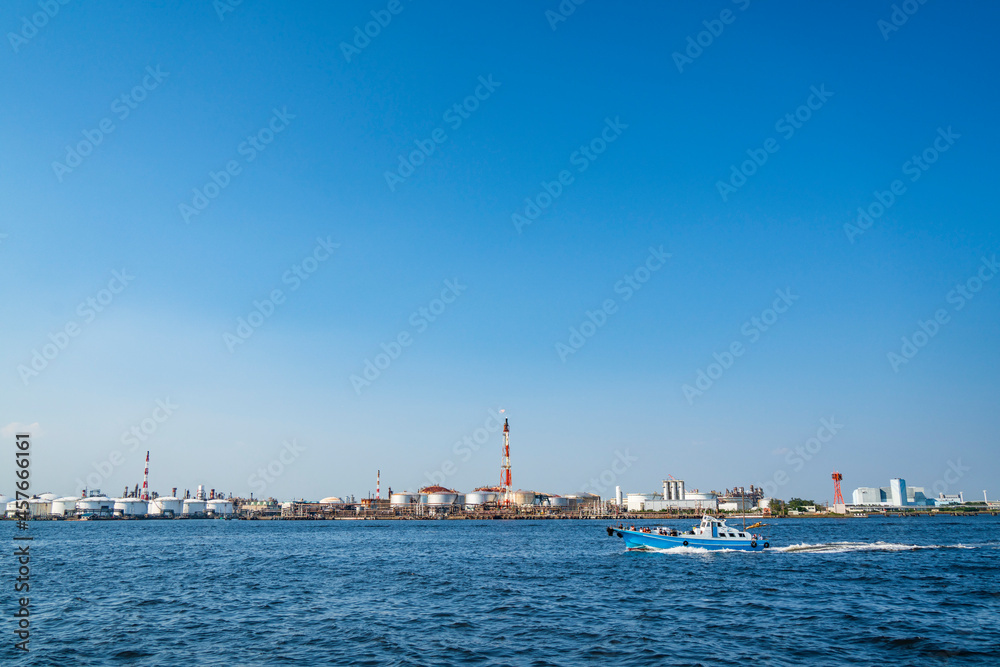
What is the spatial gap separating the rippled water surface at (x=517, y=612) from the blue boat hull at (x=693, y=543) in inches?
244

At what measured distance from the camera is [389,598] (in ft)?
121

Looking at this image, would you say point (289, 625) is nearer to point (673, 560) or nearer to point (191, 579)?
point (191, 579)

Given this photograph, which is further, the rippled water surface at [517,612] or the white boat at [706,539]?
the white boat at [706,539]

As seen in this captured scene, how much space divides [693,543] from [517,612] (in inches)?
1541

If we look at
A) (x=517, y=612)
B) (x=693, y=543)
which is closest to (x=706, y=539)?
(x=693, y=543)

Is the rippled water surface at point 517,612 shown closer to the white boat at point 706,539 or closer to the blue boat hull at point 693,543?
the blue boat hull at point 693,543

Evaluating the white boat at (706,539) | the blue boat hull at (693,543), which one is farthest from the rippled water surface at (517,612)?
the white boat at (706,539)

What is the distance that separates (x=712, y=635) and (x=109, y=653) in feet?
79.3

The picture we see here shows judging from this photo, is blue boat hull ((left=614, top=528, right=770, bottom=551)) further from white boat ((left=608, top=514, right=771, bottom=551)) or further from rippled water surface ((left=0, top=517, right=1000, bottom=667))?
rippled water surface ((left=0, top=517, right=1000, bottom=667))

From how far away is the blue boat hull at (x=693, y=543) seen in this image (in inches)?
2569

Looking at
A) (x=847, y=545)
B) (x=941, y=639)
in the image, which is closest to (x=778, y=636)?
(x=941, y=639)

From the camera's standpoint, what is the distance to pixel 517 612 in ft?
105

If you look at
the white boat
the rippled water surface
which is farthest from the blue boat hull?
the rippled water surface

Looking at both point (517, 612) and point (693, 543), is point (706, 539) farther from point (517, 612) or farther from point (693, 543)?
point (517, 612)
